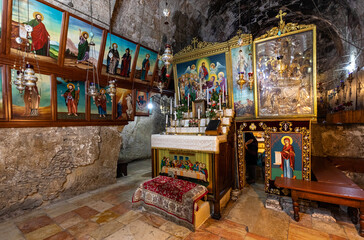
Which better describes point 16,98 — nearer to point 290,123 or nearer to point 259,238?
point 259,238

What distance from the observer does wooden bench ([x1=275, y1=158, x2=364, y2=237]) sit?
3.04 meters

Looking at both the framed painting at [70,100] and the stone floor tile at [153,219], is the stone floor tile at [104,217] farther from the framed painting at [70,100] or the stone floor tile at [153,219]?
the framed painting at [70,100]

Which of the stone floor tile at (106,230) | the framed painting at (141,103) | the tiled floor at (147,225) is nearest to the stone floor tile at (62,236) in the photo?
the tiled floor at (147,225)

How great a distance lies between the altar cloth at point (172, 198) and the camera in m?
3.31

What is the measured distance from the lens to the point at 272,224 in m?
3.43

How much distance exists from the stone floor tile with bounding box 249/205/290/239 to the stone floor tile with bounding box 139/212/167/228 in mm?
1897

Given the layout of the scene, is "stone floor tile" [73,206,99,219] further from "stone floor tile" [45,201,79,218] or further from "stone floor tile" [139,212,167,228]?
"stone floor tile" [139,212,167,228]

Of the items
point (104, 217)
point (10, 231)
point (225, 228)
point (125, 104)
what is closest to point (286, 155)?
point (225, 228)

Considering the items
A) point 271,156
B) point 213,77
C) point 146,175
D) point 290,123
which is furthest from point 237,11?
point 146,175

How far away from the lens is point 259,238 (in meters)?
3.00

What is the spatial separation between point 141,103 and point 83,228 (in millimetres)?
4997

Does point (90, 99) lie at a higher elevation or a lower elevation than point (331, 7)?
lower

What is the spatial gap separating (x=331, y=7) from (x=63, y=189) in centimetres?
1421

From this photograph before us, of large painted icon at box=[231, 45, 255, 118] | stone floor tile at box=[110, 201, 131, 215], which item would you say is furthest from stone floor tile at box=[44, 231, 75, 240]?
large painted icon at box=[231, 45, 255, 118]
